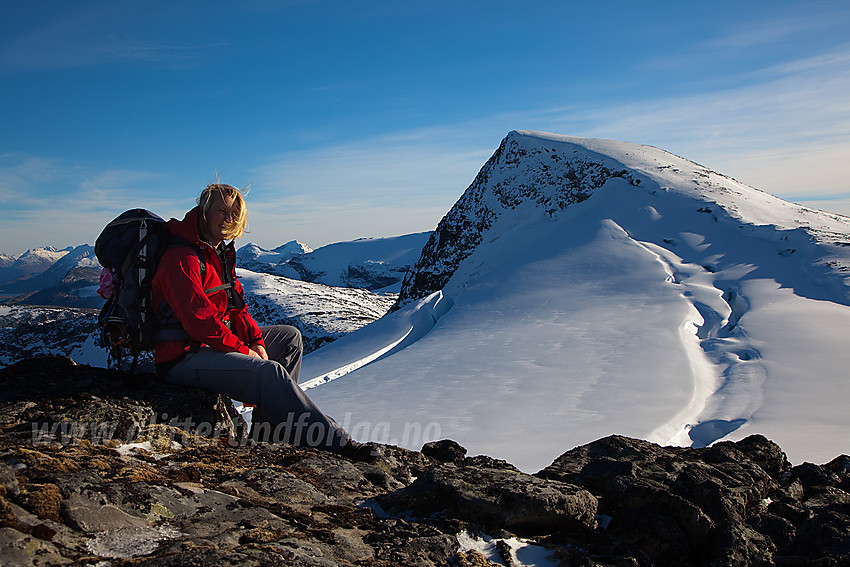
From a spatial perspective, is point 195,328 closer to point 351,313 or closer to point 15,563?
point 15,563

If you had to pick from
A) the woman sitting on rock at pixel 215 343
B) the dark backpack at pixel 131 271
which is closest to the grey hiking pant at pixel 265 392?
the woman sitting on rock at pixel 215 343

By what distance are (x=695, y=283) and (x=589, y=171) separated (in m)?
10.6

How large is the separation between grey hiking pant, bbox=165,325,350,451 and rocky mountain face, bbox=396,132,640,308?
762 inches

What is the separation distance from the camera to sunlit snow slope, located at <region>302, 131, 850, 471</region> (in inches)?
282

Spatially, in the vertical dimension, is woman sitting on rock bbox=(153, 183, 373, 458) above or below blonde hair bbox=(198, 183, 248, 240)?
below

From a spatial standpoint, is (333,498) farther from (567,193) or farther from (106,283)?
(567,193)

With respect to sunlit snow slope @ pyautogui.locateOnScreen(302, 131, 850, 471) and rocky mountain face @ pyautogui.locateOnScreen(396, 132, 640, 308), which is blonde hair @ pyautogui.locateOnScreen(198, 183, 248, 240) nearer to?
sunlit snow slope @ pyautogui.locateOnScreen(302, 131, 850, 471)

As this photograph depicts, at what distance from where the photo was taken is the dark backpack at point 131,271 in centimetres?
450

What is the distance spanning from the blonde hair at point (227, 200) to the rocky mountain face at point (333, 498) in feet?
4.75

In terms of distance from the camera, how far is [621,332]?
36.3ft

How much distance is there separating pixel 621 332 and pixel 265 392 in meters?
8.25

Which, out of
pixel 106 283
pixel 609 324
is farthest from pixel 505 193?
pixel 106 283

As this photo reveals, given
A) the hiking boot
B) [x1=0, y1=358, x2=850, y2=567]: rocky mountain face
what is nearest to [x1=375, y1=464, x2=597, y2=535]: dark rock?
[x1=0, y1=358, x2=850, y2=567]: rocky mountain face

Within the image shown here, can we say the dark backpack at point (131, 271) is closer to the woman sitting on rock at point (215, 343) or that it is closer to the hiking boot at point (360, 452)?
the woman sitting on rock at point (215, 343)
